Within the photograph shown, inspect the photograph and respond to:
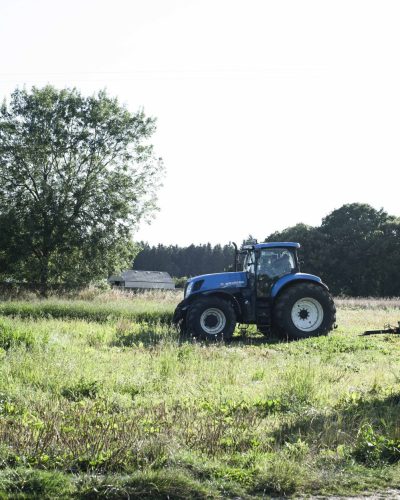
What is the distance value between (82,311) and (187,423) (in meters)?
14.2

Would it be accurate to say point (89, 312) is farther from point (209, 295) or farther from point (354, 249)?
point (354, 249)

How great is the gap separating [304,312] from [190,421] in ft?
32.8

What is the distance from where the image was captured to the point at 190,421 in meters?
6.60

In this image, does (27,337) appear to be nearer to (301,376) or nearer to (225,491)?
(301,376)

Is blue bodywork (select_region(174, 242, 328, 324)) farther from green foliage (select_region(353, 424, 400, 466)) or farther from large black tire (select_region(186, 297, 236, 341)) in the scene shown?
green foliage (select_region(353, 424, 400, 466))

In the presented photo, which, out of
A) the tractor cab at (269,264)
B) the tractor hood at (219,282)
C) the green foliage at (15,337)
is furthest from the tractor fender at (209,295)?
the green foliage at (15,337)

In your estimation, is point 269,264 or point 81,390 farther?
point 269,264

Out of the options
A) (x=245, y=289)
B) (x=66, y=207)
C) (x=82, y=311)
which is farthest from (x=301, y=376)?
(x=66, y=207)

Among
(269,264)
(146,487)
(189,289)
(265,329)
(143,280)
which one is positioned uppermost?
(269,264)

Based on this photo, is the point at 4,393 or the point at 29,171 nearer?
the point at 4,393

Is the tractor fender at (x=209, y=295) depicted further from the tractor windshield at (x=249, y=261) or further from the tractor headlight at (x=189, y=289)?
the tractor windshield at (x=249, y=261)

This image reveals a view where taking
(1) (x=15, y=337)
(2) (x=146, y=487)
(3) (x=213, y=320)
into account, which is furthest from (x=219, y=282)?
(2) (x=146, y=487)

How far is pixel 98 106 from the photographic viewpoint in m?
33.4

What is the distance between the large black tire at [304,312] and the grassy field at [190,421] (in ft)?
8.76
